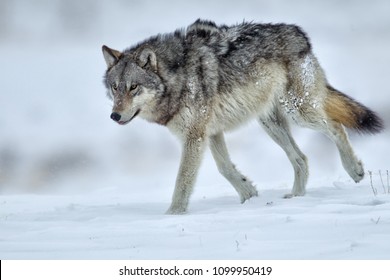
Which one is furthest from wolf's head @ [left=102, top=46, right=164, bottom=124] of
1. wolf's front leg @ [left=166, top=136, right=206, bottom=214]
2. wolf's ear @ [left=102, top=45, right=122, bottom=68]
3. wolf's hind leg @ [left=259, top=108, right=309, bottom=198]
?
wolf's hind leg @ [left=259, top=108, right=309, bottom=198]

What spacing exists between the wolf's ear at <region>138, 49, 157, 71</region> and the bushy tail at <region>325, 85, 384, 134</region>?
2.36 metres

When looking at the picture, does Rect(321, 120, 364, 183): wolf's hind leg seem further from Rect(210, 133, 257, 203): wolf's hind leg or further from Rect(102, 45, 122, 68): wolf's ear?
Rect(102, 45, 122, 68): wolf's ear

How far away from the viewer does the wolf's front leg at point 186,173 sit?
7.18 meters

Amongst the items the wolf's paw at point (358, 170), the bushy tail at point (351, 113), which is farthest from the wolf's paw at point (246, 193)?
the bushy tail at point (351, 113)

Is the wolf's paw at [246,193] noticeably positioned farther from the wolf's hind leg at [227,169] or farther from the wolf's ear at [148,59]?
the wolf's ear at [148,59]

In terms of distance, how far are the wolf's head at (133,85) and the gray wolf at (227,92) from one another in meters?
0.01

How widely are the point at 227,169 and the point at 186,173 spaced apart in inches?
37.3

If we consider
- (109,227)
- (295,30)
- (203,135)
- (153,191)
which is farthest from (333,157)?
(109,227)

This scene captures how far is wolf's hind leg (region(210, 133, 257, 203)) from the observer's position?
26.2 ft

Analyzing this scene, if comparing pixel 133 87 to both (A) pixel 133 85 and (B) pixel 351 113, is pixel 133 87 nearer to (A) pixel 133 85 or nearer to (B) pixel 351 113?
(A) pixel 133 85

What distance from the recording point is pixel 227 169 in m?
8.02
